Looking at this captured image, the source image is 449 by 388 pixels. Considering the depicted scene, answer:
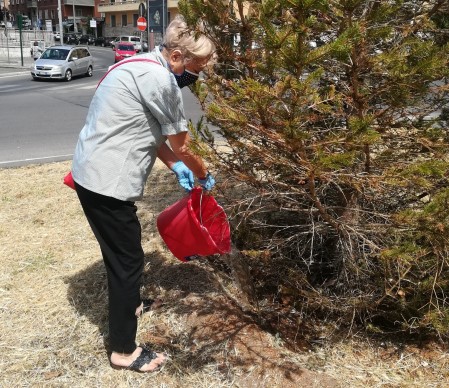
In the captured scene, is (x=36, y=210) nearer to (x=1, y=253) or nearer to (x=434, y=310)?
(x=1, y=253)

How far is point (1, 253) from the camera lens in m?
3.65

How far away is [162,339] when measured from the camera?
2.68 metres

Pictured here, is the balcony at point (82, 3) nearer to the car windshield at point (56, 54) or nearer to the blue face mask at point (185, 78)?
the car windshield at point (56, 54)

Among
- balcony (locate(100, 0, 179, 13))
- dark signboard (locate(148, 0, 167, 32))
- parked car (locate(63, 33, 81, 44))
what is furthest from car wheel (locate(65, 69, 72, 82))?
balcony (locate(100, 0, 179, 13))

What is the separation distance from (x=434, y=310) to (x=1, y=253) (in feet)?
9.82

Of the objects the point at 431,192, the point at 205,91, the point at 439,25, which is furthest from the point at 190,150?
the point at 439,25

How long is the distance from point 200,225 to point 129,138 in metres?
0.54

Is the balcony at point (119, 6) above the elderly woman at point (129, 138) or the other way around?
above

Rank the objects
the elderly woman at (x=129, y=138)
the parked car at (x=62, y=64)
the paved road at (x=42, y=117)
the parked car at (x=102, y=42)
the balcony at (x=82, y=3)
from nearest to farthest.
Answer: the elderly woman at (x=129, y=138), the paved road at (x=42, y=117), the parked car at (x=62, y=64), the parked car at (x=102, y=42), the balcony at (x=82, y=3)

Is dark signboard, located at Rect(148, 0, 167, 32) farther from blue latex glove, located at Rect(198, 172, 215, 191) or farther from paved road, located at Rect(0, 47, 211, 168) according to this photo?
blue latex glove, located at Rect(198, 172, 215, 191)

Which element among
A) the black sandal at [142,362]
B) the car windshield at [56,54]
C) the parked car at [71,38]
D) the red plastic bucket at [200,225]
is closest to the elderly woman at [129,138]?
the red plastic bucket at [200,225]

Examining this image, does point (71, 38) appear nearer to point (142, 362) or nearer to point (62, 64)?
point (62, 64)

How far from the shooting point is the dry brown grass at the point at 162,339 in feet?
7.73

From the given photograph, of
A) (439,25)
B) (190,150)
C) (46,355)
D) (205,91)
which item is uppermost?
(439,25)
